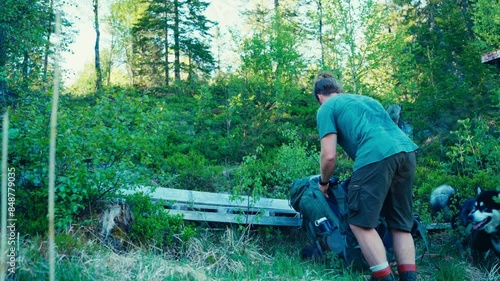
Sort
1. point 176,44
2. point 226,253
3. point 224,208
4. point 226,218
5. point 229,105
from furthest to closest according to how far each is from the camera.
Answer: point 176,44 → point 229,105 → point 224,208 → point 226,218 → point 226,253

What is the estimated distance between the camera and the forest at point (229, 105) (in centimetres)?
427

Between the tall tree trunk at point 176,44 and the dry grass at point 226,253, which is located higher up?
the tall tree trunk at point 176,44

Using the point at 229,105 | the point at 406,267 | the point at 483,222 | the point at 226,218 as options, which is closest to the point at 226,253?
the point at 226,218

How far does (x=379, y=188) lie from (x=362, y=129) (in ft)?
1.73

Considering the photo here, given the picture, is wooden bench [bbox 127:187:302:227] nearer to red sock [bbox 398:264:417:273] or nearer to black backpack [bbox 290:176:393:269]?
black backpack [bbox 290:176:393:269]

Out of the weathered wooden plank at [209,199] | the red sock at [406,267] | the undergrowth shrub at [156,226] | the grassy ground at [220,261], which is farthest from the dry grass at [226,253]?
the red sock at [406,267]

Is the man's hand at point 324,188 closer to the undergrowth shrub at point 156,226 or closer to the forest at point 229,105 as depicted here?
the forest at point 229,105

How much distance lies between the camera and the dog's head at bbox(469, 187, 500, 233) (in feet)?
16.2

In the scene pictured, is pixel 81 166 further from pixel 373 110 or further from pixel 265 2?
pixel 265 2

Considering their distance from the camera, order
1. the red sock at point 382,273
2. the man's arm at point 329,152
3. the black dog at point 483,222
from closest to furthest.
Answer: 1. the red sock at point 382,273
2. the man's arm at point 329,152
3. the black dog at point 483,222

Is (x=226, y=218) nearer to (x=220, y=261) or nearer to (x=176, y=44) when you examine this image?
(x=220, y=261)

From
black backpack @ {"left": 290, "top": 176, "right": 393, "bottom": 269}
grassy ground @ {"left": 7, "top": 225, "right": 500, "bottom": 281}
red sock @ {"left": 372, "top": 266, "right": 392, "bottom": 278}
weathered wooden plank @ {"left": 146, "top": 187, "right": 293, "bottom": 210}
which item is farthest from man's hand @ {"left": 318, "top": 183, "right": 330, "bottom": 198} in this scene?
weathered wooden plank @ {"left": 146, "top": 187, "right": 293, "bottom": 210}

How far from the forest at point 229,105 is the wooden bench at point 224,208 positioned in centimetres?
22

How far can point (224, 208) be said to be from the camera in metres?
5.52
